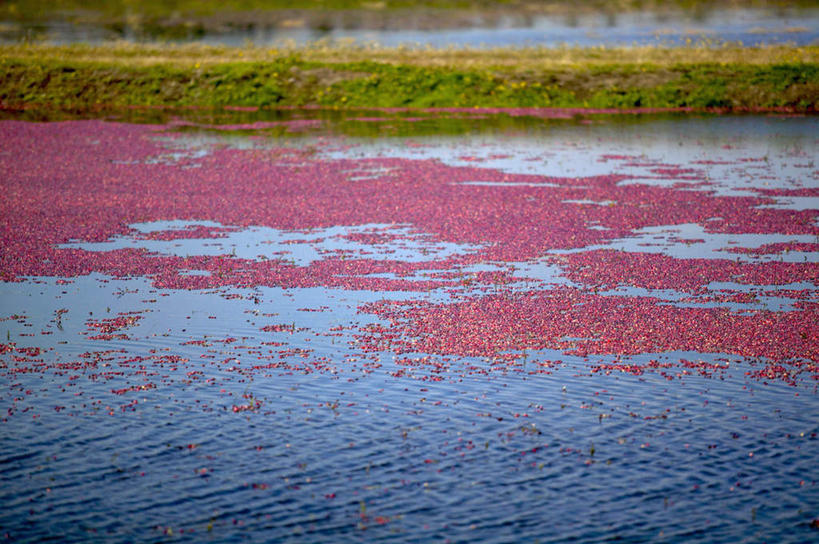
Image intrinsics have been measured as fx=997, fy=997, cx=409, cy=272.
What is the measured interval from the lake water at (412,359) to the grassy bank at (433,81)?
79.2 feet

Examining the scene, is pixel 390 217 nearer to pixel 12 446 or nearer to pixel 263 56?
pixel 12 446

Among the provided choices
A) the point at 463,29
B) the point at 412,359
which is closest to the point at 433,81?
the point at 412,359

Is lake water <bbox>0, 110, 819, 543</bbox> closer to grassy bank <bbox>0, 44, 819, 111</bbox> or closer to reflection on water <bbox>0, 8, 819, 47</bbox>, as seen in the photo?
grassy bank <bbox>0, 44, 819, 111</bbox>

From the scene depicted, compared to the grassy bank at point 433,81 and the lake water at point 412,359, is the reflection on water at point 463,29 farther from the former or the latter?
the lake water at point 412,359

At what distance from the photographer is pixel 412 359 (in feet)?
55.2

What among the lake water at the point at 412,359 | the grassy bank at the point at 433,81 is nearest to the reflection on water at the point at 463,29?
the grassy bank at the point at 433,81

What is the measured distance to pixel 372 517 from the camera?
11.5 meters

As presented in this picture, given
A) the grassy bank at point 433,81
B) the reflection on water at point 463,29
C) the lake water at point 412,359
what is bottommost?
the lake water at point 412,359

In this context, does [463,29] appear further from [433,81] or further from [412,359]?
[412,359]

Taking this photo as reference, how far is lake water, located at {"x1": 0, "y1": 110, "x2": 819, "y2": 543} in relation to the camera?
11805 millimetres

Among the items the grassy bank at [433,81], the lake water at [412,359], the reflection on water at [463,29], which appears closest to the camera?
the lake water at [412,359]

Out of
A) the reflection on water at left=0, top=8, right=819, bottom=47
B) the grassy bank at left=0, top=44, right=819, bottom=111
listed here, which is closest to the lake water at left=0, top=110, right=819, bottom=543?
the grassy bank at left=0, top=44, right=819, bottom=111

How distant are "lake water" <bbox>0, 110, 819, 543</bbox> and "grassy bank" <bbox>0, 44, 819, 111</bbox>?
24.1 meters

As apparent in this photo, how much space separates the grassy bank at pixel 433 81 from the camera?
2271 inches
